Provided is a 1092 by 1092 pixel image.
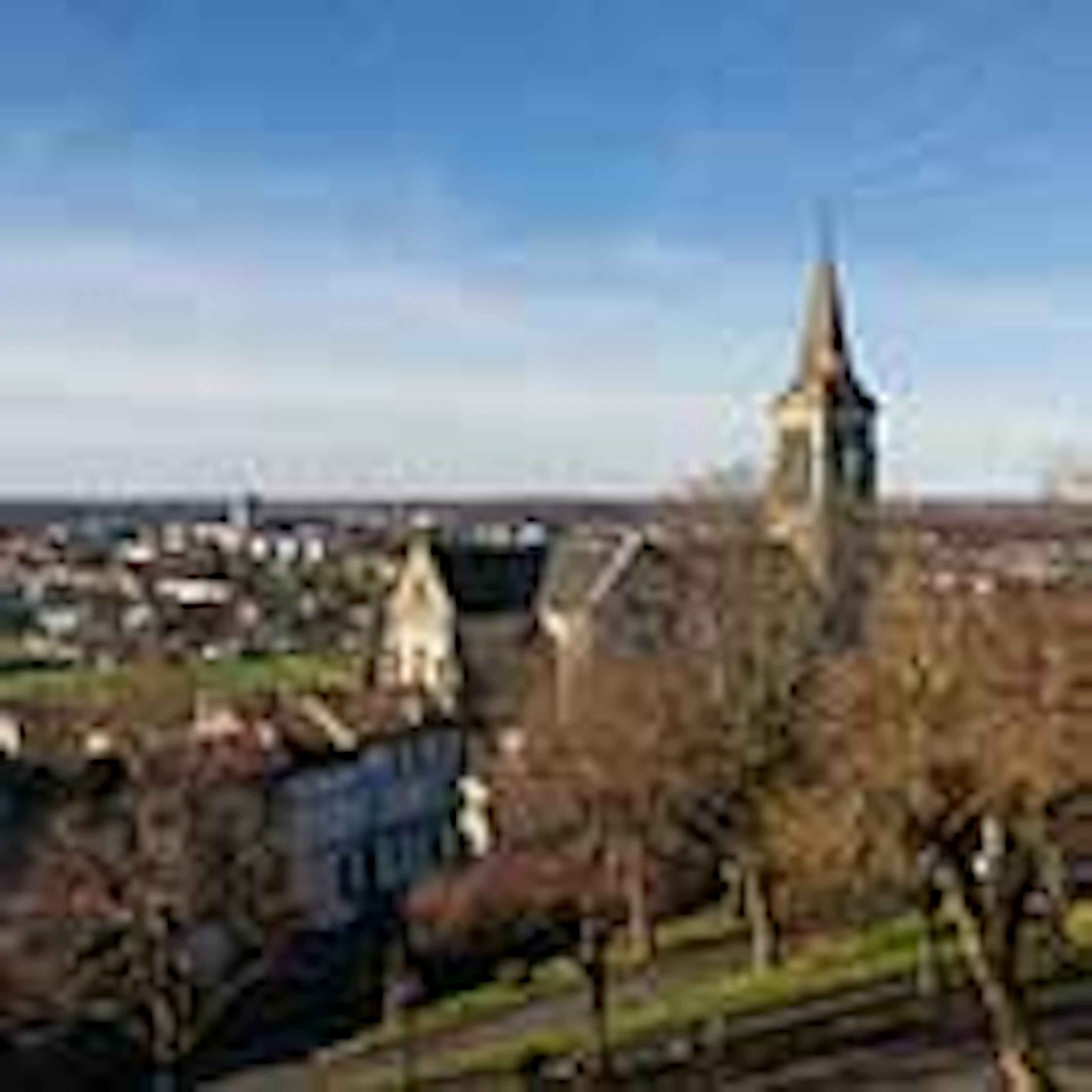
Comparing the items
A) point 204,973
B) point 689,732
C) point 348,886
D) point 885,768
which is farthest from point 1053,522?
point 348,886

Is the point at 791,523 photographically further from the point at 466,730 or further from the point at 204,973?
the point at 204,973

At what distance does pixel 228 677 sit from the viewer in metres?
154

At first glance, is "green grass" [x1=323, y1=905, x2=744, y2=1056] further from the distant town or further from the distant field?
the distant field

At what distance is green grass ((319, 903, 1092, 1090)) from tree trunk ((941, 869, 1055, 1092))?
14.8m

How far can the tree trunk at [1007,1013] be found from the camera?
33.3 m

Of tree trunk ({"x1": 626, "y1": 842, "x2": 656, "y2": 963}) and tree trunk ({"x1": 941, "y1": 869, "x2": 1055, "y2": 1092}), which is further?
tree trunk ({"x1": 626, "y1": 842, "x2": 656, "y2": 963})

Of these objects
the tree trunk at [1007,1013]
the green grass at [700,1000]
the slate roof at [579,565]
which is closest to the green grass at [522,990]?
the green grass at [700,1000]

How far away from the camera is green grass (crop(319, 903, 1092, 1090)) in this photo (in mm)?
51250

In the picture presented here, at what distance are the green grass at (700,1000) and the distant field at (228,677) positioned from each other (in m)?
40.2

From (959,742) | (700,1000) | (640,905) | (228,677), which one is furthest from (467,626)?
(959,742)

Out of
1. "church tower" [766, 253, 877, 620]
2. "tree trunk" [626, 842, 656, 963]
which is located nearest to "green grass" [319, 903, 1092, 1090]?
"tree trunk" [626, 842, 656, 963]

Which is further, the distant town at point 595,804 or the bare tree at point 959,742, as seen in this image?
the distant town at point 595,804

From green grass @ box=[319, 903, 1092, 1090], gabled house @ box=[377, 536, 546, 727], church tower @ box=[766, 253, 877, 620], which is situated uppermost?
church tower @ box=[766, 253, 877, 620]

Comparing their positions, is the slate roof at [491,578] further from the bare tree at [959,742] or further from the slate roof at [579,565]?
the bare tree at [959,742]
